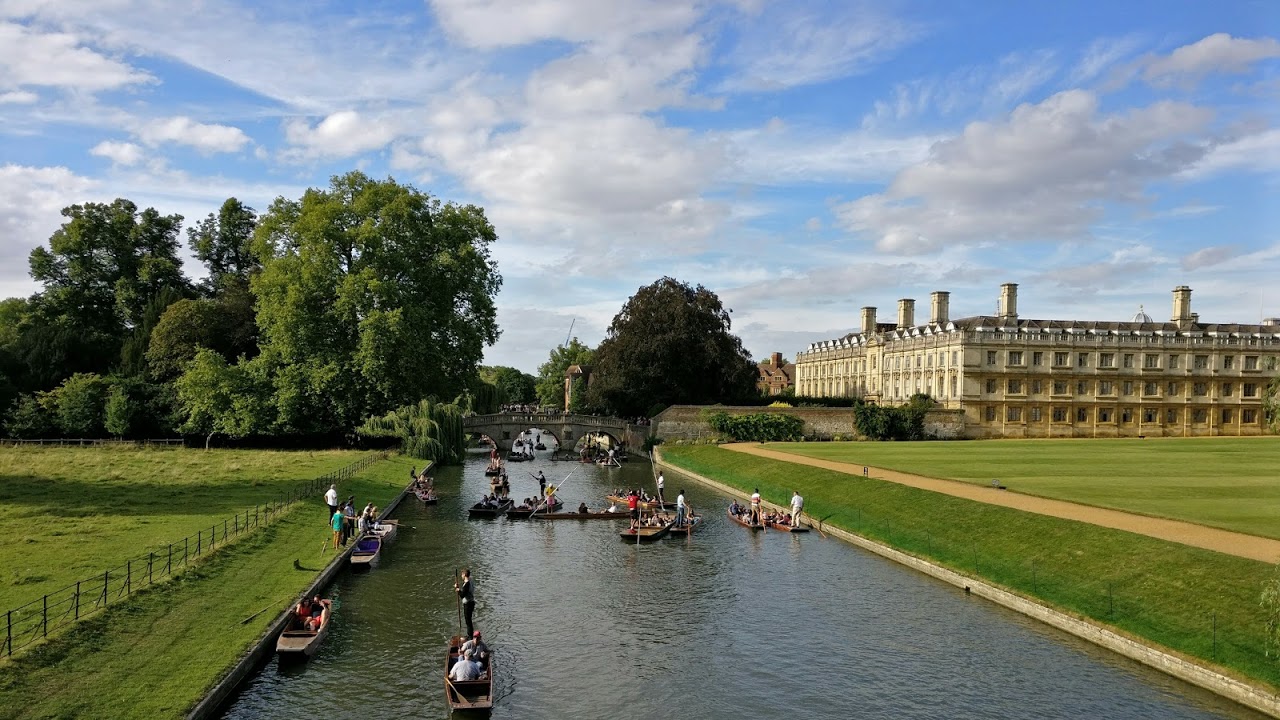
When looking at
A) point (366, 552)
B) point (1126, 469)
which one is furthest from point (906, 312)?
point (366, 552)

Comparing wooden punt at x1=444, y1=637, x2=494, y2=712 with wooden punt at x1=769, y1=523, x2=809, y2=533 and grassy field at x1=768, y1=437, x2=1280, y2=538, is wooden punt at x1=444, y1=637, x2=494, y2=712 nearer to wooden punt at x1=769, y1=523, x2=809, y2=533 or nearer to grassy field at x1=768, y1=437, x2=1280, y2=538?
wooden punt at x1=769, y1=523, x2=809, y2=533

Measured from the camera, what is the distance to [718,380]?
245 feet

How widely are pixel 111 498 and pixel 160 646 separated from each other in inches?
673

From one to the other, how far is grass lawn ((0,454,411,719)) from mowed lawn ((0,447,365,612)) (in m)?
2.25

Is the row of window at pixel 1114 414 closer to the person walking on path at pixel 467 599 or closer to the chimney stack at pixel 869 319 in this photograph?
the chimney stack at pixel 869 319

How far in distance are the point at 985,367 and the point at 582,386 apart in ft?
192

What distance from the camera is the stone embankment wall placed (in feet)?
230

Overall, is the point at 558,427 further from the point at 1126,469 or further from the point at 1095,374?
the point at 1095,374

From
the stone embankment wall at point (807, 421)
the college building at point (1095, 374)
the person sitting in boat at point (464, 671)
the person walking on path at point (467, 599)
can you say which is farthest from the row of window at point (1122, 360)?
the person sitting in boat at point (464, 671)

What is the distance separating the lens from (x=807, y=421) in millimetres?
71562

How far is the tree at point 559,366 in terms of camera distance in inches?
5143

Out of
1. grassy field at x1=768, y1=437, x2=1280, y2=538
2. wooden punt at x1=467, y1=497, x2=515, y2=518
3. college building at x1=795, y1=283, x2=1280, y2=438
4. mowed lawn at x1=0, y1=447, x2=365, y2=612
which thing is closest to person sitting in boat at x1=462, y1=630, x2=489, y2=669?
mowed lawn at x1=0, y1=447, x2=365, y2=612

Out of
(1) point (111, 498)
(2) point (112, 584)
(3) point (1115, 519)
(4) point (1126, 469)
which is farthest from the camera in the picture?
(4) point (1126, 469)

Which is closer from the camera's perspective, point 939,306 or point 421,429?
point 421,429
